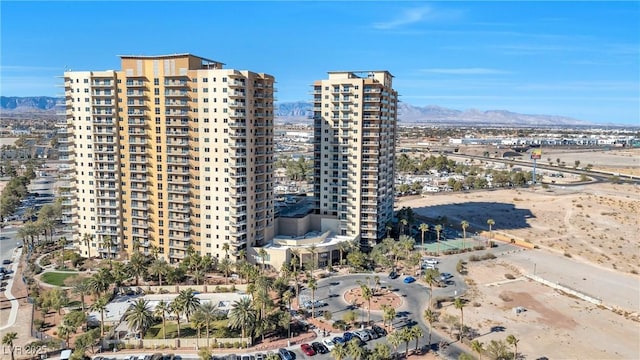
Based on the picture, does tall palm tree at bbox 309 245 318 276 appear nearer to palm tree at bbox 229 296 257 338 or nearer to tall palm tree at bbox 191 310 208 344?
palm tree at bbox 229 296 257 338

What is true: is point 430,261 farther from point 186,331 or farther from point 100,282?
point 100,282

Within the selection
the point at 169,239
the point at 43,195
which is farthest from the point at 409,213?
the point at 43,195

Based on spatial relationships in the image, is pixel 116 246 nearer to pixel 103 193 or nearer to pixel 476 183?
pixel 103 193

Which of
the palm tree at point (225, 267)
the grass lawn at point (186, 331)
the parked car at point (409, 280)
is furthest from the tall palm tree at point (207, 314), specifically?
the parked car at point (409, 280)

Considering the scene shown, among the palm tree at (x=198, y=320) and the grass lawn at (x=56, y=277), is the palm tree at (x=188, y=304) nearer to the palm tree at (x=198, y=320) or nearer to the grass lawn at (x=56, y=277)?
the palm tree at (x=198, y=320)

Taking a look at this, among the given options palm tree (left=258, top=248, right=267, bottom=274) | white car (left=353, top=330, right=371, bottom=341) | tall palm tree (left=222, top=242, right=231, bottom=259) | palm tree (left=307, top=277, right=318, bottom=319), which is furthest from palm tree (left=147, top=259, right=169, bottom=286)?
white car (left=353, top=330, right=371, bottom=341)
